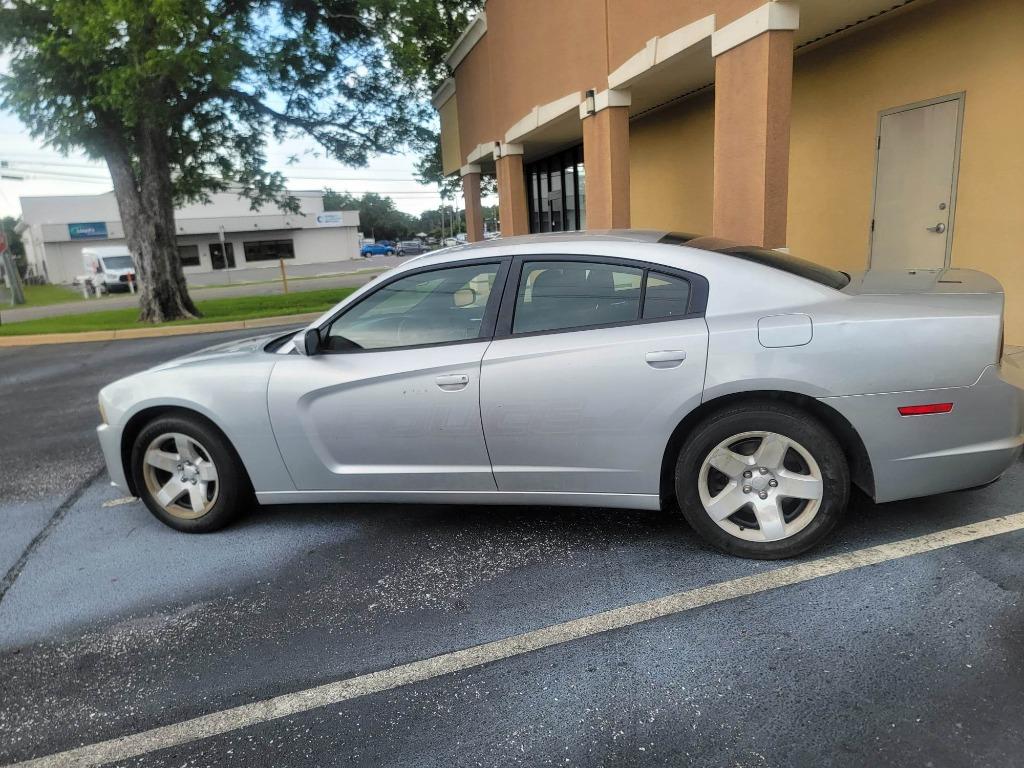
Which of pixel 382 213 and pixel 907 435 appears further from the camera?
pixel 382 213

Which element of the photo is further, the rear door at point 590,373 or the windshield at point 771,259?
the windshield at point 771,259

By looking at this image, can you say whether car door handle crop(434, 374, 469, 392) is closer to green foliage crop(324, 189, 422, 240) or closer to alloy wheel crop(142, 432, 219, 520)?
alloy wheel crop(142, 432, 219, 520)

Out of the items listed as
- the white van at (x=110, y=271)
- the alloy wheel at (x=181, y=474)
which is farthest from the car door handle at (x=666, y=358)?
the white van at (x=110, y=271)

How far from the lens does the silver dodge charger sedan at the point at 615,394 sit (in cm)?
299

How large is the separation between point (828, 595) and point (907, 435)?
2.52ft

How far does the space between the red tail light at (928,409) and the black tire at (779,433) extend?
31cm

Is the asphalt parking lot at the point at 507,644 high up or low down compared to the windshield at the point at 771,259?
down

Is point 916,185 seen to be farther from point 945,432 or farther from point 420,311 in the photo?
point 420,311

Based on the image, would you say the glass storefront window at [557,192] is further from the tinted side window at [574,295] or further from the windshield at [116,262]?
the windshield at [116,262]

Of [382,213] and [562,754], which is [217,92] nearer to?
[562,754]

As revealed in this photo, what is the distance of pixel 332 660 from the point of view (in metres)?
2.76

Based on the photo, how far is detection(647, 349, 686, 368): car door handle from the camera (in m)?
3.10

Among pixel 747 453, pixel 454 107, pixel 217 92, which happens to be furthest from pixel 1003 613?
pixel 454 107

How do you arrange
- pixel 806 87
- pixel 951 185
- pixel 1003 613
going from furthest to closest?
pixel 806 87
pixel 951 185
pixel 1003 613
